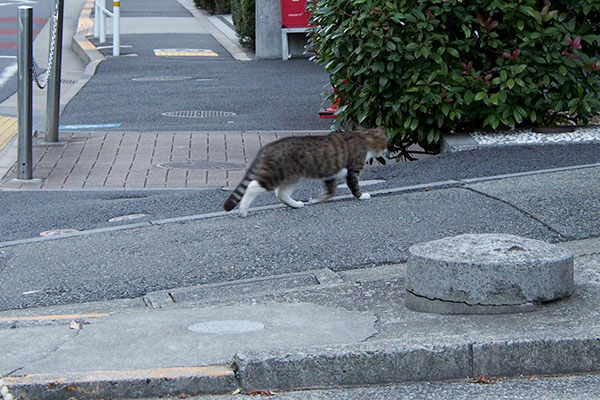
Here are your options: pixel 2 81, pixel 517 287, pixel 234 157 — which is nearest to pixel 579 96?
pixel 234 157

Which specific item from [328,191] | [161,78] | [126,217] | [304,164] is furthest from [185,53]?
[304,164]

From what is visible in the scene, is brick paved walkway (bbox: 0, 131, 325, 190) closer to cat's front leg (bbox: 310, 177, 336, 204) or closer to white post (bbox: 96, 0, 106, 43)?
cat's front leg (bbox: 310, 177, 336, 204)

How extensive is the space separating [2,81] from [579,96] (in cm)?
1172

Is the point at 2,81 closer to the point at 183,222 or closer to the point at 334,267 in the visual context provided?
the point at 183,222

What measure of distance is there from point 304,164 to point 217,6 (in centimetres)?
2536

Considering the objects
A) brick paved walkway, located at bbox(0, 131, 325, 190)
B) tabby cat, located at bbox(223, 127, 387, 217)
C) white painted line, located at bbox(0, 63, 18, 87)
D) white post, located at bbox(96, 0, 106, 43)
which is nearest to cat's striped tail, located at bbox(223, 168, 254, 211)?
tabby cat, located at bbox(223, 127, 387, 217)

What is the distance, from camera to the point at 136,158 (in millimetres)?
11578

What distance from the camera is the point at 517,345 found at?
4.78 meters

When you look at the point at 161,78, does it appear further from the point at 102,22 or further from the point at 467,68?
the point at 467,68

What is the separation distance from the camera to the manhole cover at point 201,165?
11078 mm

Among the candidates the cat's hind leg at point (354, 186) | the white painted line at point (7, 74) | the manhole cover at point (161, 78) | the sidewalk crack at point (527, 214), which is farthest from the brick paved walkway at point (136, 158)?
the white painted line at point (7, 74)

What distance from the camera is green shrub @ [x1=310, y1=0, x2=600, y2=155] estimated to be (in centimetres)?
1002

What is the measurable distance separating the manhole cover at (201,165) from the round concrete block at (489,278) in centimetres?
577

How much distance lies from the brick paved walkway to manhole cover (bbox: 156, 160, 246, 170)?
56mm
